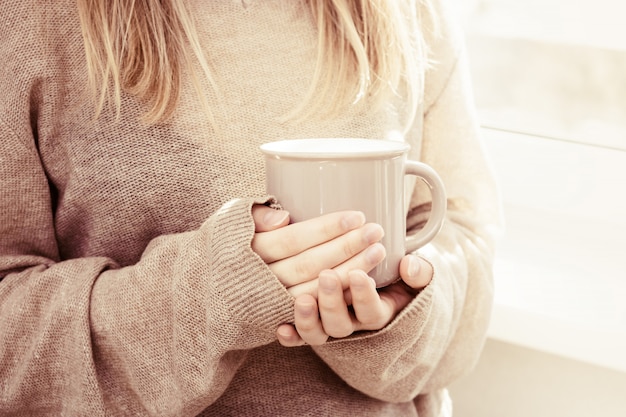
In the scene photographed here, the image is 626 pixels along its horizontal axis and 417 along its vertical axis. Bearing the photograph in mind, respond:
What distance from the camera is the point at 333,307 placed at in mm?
486

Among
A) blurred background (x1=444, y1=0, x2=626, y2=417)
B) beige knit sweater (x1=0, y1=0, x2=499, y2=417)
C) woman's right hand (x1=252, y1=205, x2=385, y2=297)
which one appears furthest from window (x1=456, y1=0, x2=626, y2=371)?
woman's right hand (x1=252, y1=205, x2=385, y2=297)

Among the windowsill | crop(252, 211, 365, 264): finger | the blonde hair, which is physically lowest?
the windowsill

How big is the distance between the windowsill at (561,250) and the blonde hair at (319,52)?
1.23 ft

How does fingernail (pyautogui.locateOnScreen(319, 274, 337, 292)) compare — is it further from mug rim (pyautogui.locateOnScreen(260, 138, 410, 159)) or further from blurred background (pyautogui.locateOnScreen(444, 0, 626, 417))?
blurred background (pyautogui.locateOnScreen(444, 0, 626, 417))

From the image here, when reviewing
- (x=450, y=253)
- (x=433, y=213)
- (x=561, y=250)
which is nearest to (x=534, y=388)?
(x=561, y=250)

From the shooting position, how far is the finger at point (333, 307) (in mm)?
472

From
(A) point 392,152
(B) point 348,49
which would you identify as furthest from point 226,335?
(B) point 348,49

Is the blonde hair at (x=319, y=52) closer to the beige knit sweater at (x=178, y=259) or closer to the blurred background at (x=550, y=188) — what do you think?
the beige knit sweater at (x=178, y=259)

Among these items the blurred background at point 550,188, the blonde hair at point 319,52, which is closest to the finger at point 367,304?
the blonde hair at point 319,52

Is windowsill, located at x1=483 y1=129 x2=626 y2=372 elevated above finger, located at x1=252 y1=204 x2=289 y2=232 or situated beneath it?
situated beneath

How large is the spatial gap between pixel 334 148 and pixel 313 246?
9 cm

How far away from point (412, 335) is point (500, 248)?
1.93 feet

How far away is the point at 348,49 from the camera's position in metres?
Answer: 0.76

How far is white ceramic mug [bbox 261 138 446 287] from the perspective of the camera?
1.54ft
